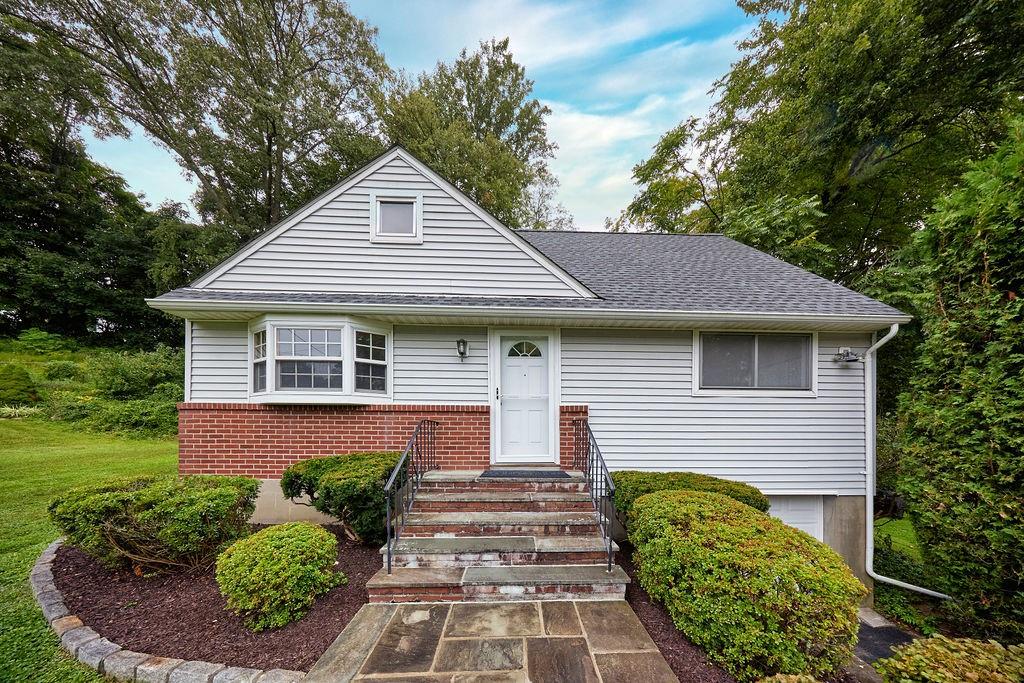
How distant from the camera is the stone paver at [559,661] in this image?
256 centimetres

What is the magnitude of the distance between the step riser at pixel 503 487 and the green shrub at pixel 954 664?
2910 millimetres

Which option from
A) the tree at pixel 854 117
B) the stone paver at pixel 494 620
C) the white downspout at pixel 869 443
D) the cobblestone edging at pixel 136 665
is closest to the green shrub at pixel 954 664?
the stone paver at pixel 494 620

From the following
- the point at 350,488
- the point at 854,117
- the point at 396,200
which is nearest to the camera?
the point at 350,488

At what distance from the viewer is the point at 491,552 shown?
384 centimetres

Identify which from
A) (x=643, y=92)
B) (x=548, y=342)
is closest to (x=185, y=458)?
(x=548, y=342)

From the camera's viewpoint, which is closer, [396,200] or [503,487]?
[503,487]

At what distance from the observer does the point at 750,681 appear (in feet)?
8.72

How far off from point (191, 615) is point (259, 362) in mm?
3044

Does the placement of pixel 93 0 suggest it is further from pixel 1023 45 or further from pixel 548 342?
pixel 1023 45

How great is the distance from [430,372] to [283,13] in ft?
59.1

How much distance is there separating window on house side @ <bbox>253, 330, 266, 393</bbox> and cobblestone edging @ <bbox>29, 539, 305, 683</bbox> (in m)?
2.75

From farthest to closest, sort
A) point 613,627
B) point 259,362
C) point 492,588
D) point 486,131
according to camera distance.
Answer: point 486,131 < point 259,362 < point 492,588 < point 613,627

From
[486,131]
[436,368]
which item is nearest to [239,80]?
[486,131]

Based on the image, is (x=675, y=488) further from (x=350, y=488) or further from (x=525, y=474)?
(x=350, y=488)
